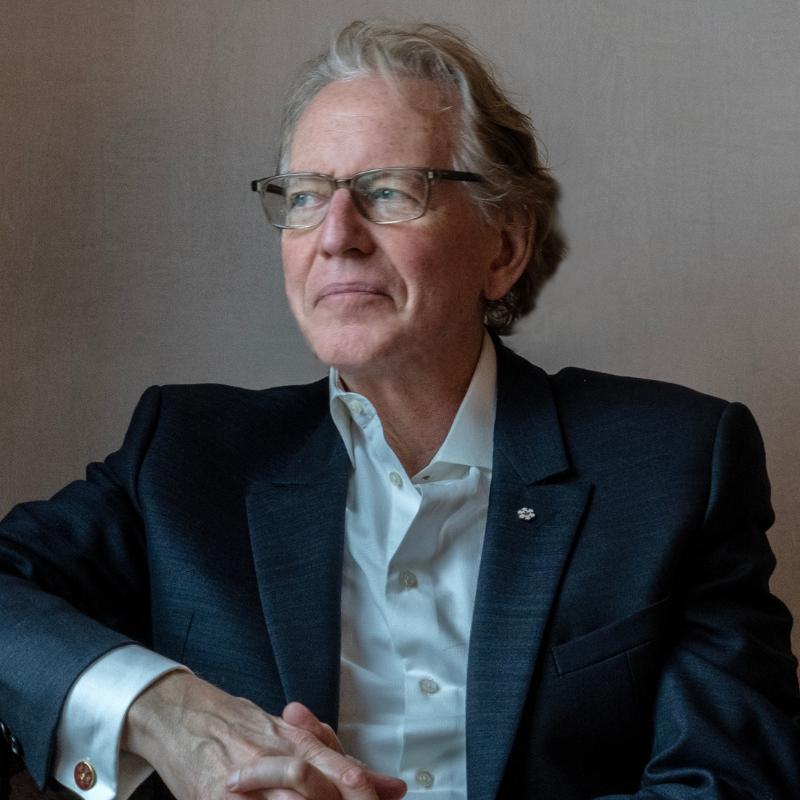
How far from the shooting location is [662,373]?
2.23m

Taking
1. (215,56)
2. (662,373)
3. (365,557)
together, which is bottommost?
(365,557)

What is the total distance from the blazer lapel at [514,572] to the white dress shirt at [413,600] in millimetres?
59

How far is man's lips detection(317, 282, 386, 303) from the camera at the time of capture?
1695 mm

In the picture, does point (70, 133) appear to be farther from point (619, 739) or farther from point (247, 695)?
point (619, 739)

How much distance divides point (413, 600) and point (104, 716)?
442 mm

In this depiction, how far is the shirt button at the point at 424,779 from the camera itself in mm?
1688

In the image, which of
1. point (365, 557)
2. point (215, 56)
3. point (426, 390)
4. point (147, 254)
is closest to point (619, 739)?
point (365, 557)

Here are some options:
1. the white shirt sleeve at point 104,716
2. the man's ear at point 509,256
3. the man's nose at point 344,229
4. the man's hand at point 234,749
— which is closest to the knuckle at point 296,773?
the man's hand at point 234,749

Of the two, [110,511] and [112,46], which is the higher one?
[112,46]

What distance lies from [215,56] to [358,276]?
2.43ft

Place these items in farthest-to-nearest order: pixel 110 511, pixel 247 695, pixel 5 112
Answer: pixel 5 112 < pixel 110 511 < pixel 247 695

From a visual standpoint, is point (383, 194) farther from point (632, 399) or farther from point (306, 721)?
point (306, 721)

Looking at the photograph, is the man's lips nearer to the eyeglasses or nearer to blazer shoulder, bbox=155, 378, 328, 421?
the eyeglasses

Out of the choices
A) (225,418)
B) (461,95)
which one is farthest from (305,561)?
(461,95)
